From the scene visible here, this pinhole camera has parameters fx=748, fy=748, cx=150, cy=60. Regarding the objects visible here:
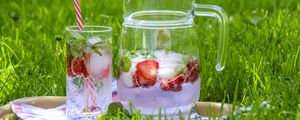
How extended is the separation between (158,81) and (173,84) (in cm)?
4

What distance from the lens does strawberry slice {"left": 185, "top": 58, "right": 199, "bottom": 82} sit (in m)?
1.96

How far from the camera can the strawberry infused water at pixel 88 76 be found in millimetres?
Answer: 1903

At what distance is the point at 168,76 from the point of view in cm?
192

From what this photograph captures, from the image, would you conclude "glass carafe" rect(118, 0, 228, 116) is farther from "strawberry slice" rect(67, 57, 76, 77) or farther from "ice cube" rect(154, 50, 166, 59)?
"strawberry slice" rect(67, 57, 76, 77)

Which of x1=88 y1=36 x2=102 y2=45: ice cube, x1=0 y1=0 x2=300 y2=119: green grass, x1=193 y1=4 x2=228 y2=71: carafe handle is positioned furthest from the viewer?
x1=0 y1=0 x2=300 y2=119: green grass

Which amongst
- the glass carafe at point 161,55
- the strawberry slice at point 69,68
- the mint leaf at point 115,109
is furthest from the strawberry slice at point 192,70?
the strawberry slice at point 69,68

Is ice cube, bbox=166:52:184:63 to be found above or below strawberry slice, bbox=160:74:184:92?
above

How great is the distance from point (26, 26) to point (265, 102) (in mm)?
1763

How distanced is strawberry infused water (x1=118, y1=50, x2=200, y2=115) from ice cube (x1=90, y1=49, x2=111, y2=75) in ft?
0.18

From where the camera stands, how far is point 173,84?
1.92 meters

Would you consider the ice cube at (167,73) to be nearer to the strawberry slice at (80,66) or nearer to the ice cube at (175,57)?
the ice cube at (175,57)

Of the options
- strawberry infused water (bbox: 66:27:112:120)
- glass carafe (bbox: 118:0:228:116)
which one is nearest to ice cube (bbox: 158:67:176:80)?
glass carafe (bbox: 118:0:228:116)

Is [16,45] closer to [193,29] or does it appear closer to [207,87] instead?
[207,87]

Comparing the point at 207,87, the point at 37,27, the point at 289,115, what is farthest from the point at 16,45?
the point at 289,115
